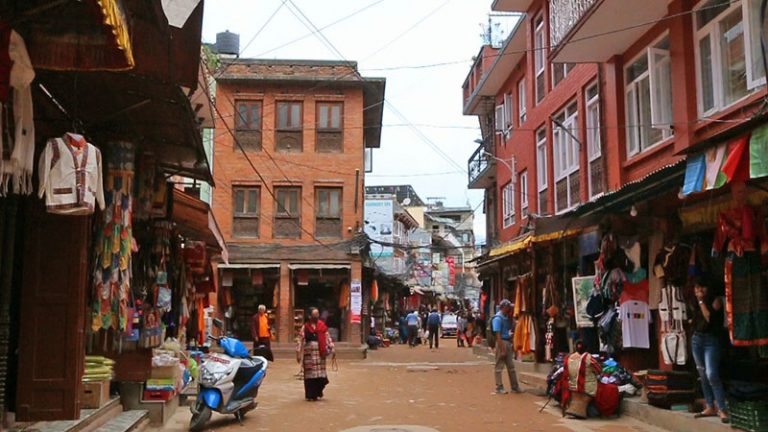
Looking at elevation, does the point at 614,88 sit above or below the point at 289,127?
below

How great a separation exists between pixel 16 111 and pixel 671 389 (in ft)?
29.4

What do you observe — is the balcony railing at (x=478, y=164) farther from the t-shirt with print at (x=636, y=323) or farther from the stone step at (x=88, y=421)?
the stone step at (x=88, y=421)

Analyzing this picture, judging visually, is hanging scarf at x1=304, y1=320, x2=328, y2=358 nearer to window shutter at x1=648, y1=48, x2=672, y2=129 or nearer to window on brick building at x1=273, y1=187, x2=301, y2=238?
window shutter at x1=648, y1=48, x2=672, y2=129

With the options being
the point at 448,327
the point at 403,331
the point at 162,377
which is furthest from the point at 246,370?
the point at 448,327

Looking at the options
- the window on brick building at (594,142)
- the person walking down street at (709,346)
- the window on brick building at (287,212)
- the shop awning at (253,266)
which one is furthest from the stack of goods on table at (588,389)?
the window on brick building at (287,212)

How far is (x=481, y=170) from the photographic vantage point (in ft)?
92.9

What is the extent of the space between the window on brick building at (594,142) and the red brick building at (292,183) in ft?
47.2

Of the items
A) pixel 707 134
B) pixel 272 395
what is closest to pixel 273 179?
pixel 272 395

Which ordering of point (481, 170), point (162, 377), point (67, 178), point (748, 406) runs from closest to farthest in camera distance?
point (67, 178) → point (748, 406) → point (162, 377) → point (481, 170)

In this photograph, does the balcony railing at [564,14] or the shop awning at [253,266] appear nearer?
the balcony railing at [564,14]

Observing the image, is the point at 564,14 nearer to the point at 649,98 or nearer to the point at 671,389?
the point at 649,98

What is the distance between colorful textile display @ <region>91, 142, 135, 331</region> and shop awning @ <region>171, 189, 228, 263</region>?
291 cm

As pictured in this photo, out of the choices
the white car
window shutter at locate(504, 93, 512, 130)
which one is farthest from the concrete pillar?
the white car

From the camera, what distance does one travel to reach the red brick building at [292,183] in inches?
1136
